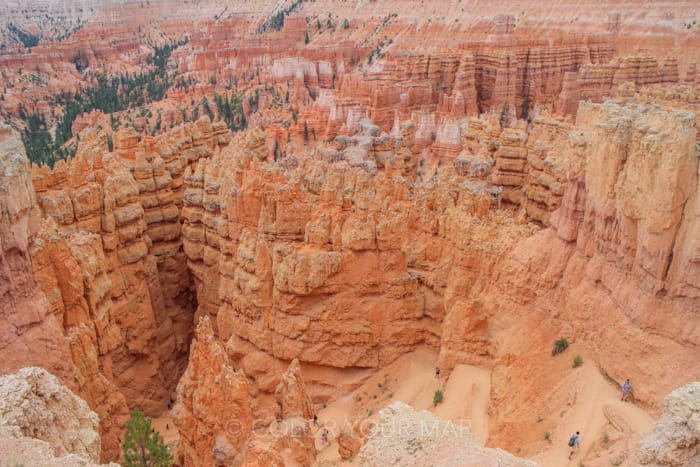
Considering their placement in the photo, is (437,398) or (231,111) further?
(231,111)

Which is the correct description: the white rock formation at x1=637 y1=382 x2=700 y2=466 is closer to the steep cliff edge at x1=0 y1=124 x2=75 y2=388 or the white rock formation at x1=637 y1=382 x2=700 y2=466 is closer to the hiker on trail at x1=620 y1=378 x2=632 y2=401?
the hiker on trail at x1=620 y1=378 x2=632 y2=401

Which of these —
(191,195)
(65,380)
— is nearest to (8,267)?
(65,380)

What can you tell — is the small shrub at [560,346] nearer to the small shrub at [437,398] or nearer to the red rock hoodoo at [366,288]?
the red rock hoodoo at [366,288]

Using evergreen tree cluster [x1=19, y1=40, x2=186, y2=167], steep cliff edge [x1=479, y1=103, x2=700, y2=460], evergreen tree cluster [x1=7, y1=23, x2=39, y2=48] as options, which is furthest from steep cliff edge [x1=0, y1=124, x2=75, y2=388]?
evergreen tree cluster [x1=7, y1=23, x2=39, y2=48]

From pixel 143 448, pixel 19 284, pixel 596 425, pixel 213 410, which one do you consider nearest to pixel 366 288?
pixel 213 410

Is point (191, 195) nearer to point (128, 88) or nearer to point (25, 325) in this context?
point (25, 325)

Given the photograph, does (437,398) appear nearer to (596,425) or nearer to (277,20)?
(596,425)
